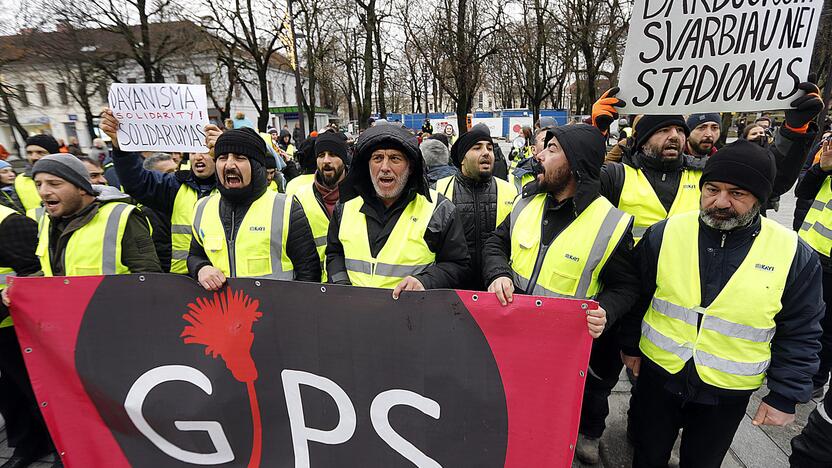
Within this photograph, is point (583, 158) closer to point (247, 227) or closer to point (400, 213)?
A: point (400, 213)

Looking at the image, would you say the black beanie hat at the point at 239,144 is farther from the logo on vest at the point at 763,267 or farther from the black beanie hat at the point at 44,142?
the black beanie hat at the point at 44,142

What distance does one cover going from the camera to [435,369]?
1922 millimetres

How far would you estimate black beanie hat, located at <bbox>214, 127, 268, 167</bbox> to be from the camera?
263 centimetres

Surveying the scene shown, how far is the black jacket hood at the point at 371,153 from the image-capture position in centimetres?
240

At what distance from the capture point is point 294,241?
265cm

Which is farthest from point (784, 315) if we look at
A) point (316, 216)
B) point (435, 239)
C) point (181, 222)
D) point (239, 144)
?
point (181, 222)

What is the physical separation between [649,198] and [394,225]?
5.98ft

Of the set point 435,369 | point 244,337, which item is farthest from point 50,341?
point 435,369

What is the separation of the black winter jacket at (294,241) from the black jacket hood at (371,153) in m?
0.33

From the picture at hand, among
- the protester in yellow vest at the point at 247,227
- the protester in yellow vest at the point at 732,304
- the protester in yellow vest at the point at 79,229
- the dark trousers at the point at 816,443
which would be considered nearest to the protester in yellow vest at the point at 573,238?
the protester in yellow vest at the point at 732,304

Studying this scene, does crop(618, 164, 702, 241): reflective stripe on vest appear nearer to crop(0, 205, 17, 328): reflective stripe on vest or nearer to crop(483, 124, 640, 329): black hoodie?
crop(483, 124, 640, 329): black hoodie

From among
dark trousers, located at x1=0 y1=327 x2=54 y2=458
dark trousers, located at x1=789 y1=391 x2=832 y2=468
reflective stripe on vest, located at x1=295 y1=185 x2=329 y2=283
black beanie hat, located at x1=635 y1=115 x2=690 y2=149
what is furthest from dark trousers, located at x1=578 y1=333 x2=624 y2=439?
dark trousers, located at x1=0 y1=327 x2=54 y2=458

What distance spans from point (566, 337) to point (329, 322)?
108cm

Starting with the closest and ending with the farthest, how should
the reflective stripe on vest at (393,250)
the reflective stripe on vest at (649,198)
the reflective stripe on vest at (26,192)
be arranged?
the reflective stripe on vest at (393,250) → the reflective stripe on vest at (649,198) → the reflective stripe on vest at (26,192)
